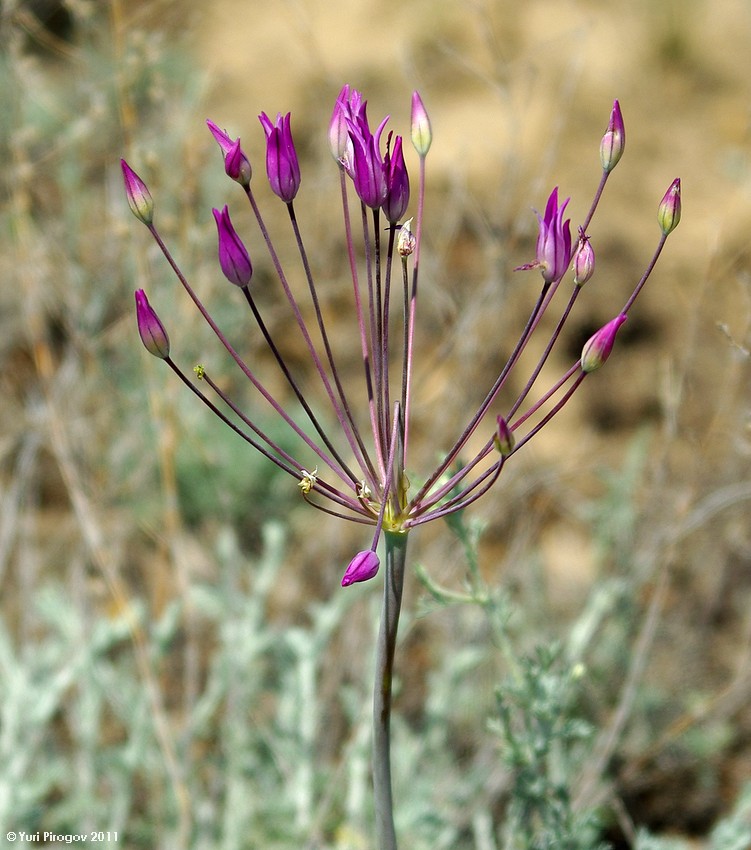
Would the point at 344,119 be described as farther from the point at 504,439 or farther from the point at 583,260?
the point at 504,439

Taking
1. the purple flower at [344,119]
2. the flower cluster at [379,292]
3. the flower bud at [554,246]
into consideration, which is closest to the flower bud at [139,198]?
the flower cluster at [379,292]

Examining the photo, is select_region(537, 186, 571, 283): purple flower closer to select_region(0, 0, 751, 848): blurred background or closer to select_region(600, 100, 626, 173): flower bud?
select_region(600, 100, 626, 173): flower bud

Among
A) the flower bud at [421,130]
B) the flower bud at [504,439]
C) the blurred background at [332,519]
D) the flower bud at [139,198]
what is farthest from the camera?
the blurred background at [332,519]

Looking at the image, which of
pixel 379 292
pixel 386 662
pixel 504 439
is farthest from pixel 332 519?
pixel 504 439

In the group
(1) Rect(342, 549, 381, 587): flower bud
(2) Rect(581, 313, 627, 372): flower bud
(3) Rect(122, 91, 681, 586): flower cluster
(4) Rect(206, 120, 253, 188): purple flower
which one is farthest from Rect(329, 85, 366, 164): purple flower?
(1) Rect(342, 549, 381, 587): flower bud

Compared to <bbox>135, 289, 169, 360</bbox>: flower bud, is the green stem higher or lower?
lower

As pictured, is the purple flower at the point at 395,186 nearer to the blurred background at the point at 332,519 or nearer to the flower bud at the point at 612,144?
the flower bud at the point at 612,144
